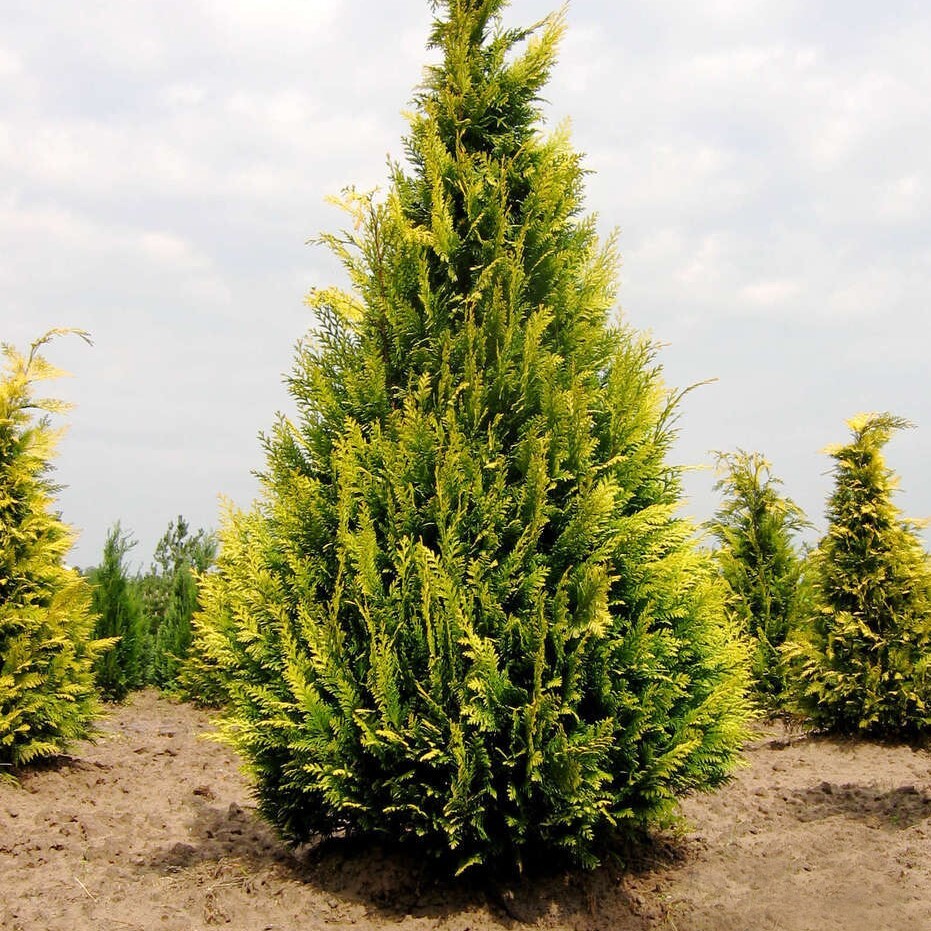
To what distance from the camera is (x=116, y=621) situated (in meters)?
13.0

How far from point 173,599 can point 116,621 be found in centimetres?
130

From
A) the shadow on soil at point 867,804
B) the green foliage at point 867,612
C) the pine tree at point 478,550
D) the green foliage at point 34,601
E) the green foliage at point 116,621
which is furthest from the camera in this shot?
the green foliage at point 116,621

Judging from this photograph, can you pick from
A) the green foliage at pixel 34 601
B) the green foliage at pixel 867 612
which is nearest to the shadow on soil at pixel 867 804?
the green foliage at pixel 867 612

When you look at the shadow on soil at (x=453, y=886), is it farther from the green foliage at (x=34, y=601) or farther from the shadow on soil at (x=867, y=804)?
the green foliage at (x=34, y=601)

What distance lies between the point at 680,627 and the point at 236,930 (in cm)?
284

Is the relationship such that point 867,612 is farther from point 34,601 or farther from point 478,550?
point 34,601

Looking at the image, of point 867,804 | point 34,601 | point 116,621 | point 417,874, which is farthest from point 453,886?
point 116,621

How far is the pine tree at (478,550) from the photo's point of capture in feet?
14.2

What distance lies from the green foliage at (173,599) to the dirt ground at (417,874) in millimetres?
5906

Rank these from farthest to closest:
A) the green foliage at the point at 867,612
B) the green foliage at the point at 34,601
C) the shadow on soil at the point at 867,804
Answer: the green foliage at the point at 867,612 → the green foliage at the point at 34,601 → the shadow on soil at the point at 867,804

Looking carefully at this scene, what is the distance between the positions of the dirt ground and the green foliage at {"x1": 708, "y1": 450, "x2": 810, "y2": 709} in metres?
4.37

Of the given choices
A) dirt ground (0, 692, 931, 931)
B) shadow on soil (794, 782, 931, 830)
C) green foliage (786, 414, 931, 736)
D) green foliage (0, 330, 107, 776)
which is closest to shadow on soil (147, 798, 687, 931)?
dirt ground (0, 692, 931, 931)

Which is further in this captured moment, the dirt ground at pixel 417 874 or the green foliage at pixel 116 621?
the green foliage at pixel 116 621

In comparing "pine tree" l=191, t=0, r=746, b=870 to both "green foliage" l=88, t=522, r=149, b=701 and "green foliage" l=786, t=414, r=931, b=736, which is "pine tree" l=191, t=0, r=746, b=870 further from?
"green foliage" l=88, t=522, r=149, b=701
